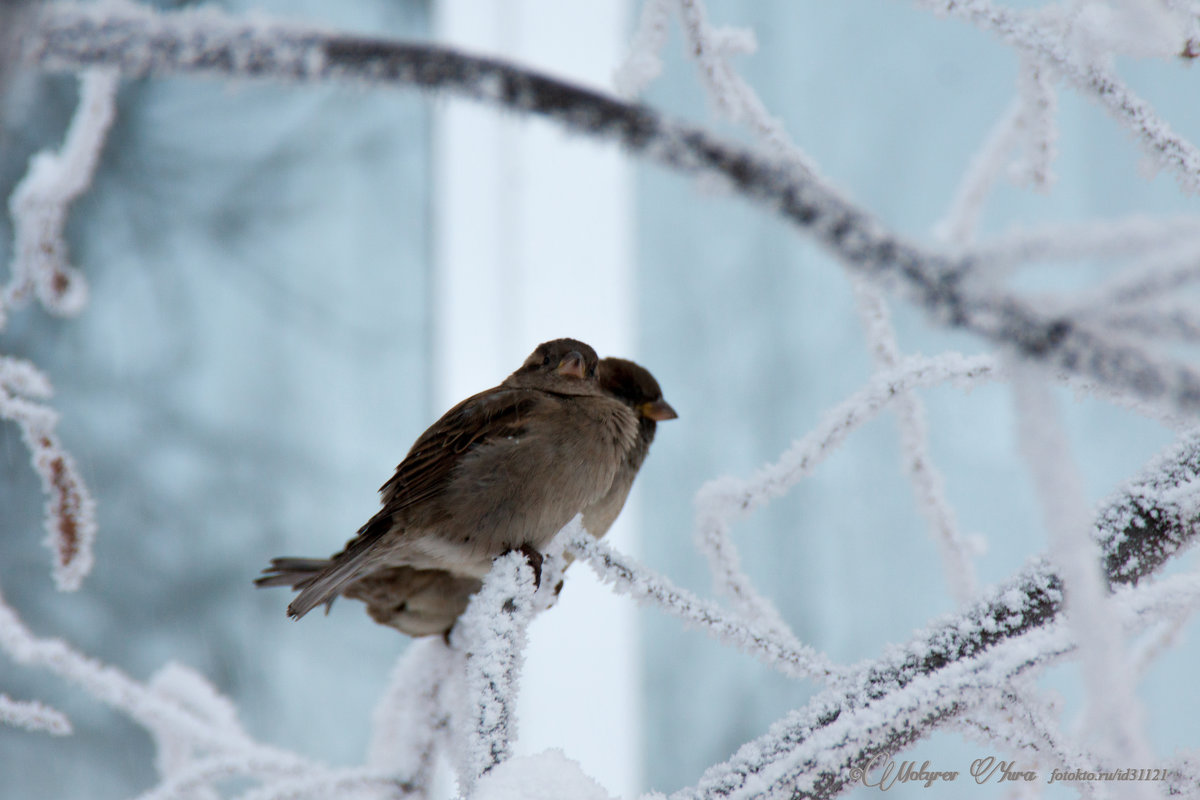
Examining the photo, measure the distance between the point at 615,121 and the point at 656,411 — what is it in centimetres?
64

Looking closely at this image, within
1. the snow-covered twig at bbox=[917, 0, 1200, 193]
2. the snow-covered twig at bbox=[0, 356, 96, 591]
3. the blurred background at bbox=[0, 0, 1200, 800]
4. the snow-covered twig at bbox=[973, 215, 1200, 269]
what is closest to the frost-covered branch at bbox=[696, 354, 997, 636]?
the snow-covered twig at bbox=[917, 0, 1200, 193]

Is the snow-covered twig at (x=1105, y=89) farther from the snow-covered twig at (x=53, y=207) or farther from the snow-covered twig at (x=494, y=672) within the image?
the snow-covered twig at (x=53, y=207)

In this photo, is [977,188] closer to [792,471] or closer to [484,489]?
[792,471]

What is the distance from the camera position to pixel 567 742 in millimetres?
1279

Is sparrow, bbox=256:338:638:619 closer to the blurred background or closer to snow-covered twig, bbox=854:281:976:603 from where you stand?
snow-covered twig, bbox=854:281:976:603

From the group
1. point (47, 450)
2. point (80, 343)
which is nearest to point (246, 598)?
point (80, 343)

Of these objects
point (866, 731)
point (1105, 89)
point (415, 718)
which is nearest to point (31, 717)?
point (415, 718)

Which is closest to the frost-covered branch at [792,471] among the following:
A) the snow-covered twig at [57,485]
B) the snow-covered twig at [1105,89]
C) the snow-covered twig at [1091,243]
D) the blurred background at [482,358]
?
the snow-covered twig at [1105,89]

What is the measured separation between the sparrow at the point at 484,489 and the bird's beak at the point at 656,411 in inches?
5.7

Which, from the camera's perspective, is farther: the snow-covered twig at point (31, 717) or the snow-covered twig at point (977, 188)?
the snow-covered twig at point (977, 188)

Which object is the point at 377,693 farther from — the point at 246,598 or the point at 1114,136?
the point at 1114,136

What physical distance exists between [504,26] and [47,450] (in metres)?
1.04

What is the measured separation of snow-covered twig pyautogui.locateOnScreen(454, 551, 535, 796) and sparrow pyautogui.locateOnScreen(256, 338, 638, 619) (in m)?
0.16

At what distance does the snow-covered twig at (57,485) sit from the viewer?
381mm
